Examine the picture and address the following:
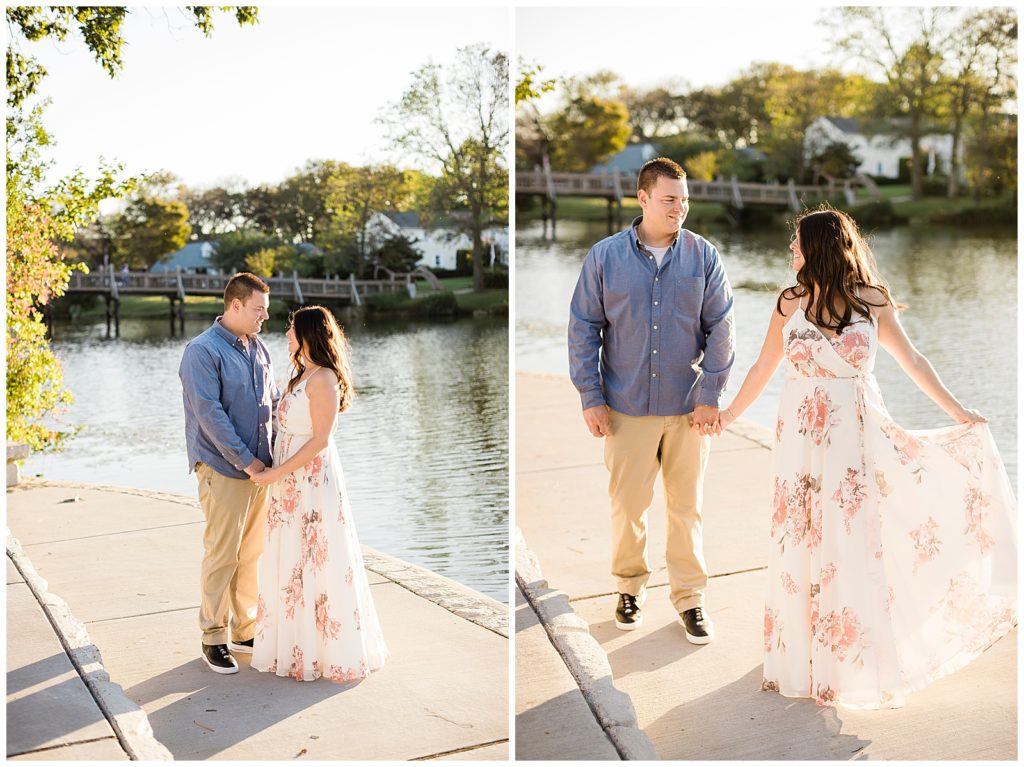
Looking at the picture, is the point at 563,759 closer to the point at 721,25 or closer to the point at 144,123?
the point at 144,123

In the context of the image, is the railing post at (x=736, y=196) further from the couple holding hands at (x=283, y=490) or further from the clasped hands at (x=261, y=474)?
the clasped hands at (x=261, y=474)

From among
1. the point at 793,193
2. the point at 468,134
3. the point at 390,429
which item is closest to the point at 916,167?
the point at 793,193

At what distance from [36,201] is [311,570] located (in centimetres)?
368

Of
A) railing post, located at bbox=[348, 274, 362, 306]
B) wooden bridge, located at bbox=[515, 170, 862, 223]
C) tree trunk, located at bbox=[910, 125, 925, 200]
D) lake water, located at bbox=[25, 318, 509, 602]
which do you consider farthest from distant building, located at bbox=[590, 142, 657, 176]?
railing post, located at bbox=[348, 274, 362, 306]

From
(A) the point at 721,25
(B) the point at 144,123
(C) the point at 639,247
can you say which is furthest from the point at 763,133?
(C) the point at 639,247

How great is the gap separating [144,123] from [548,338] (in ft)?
23.1

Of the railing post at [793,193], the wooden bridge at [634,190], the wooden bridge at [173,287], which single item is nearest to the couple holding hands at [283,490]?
the wooden bridge at [173,287]

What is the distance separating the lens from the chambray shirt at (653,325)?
3.17 m

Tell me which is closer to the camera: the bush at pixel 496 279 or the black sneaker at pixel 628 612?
the black sneaker at pixel 628 612

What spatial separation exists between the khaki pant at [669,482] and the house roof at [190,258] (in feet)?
14.3

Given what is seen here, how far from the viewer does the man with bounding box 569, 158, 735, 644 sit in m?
3.17

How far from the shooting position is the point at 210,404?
10.3ft

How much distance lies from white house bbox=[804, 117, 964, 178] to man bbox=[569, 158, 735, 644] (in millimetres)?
22147

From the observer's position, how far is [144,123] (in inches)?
312
